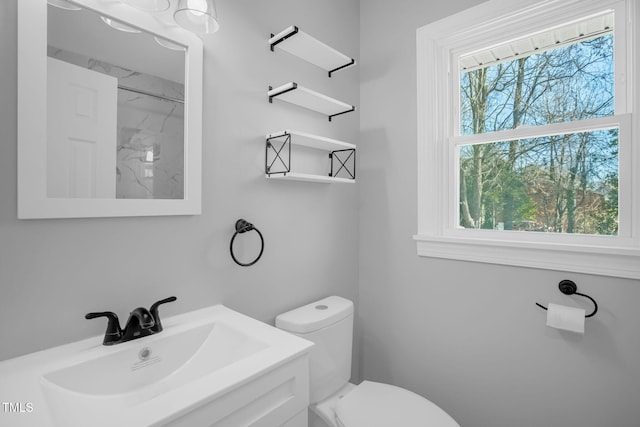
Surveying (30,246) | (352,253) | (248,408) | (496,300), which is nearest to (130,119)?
(30,246)

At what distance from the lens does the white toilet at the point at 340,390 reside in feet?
4.12

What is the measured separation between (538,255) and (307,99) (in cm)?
127

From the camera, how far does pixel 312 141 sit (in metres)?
1.55

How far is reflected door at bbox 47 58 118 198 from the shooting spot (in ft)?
2.93

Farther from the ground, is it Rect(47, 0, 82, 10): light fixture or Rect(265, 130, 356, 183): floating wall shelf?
Rect(47, 0, 82, 10): light fixture

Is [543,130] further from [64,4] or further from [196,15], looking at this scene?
[64,4]

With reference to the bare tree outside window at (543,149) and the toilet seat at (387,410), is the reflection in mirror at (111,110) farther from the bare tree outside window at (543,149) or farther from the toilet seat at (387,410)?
the bare tree outside window at (543,149)

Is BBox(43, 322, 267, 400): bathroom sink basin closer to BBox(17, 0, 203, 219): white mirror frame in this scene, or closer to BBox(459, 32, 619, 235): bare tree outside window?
BBox(17, 0, 203, 219): white mirror frame

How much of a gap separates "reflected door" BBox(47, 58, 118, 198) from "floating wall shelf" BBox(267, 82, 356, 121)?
0.62m

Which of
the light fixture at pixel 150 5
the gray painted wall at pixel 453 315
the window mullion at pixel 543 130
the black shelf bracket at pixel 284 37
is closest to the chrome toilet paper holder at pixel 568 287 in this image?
the gray painted wall at pixel 453 315

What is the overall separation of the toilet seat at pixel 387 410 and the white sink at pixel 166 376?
432 millimetres

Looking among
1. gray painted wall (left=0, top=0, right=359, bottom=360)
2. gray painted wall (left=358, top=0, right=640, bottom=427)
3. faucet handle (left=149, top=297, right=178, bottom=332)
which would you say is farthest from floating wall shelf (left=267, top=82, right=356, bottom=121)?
faucet handle (left=149, top=297, right=178, bottom=332)

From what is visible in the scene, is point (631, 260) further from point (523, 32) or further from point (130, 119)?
point (130, 119)

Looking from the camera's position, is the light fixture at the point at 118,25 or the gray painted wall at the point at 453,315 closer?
the light fixture at the point at 118,25
